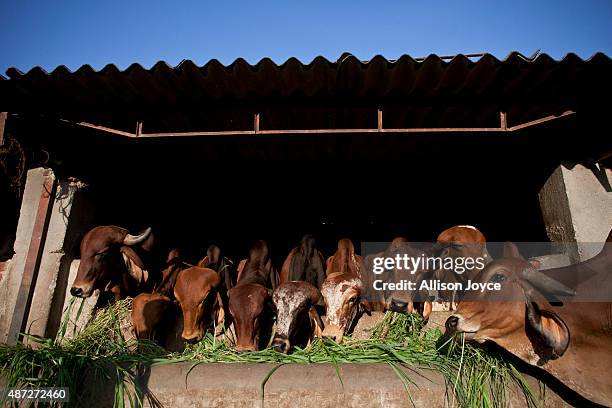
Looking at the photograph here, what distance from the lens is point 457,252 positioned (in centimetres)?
462

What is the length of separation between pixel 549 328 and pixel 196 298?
10.4ft

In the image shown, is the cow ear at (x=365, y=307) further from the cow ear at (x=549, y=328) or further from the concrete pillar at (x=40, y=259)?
the concrete pillar at (x=40, y=259)

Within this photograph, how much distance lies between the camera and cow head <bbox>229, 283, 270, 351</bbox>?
4059mm

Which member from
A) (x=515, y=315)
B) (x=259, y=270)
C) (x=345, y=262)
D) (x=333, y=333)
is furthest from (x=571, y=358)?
(x=259, y=270)

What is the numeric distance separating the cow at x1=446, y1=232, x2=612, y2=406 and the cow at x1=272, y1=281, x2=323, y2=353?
1.49m

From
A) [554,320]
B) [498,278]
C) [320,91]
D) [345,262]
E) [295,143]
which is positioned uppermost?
[320,91]

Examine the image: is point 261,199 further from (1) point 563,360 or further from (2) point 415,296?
(1) point 563,360

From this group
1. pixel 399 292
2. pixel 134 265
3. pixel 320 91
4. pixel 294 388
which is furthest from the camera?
pixel 134 265

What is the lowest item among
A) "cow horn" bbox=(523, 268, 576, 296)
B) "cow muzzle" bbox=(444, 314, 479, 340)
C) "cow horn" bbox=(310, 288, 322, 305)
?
"cow muzzle" bbox=(444, 314, 479, 340)

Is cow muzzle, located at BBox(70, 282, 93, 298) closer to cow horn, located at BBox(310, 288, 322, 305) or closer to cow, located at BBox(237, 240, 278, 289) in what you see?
cow, located at BBox(237, 240, 278, 289)

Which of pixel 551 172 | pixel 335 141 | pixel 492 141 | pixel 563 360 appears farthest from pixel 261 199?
pixel 563 360

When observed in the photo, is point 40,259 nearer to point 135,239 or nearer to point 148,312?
point 135,239

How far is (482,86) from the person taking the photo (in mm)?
3709

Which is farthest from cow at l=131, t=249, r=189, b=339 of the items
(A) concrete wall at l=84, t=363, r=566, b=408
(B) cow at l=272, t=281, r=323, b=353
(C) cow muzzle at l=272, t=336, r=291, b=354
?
(C) cow muzzle at l=272, t=336, r=291, b=354
